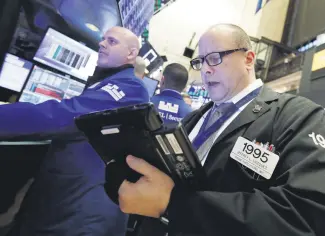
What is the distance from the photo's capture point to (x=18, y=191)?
2.04 metres

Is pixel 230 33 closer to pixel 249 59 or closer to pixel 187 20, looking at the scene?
pixel 249 59

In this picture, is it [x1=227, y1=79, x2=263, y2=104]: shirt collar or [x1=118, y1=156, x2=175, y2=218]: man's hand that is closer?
[x1=118, y1=156, x2=175, y2=218]: man's hand

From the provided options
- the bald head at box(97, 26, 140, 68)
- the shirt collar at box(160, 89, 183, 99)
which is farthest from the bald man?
the shirt collar at box(160, 89, 183, 99)

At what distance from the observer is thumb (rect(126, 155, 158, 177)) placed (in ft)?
2.27

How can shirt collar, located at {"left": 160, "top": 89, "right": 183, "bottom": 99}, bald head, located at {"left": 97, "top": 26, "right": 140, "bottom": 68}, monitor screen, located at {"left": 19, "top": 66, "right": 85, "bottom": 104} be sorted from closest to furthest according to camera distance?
bald head, located at {"left": 97, "top": 26, "right": 140, "bottom": 68} → monitor screen, located at {"left": 19, "top": 66, "right": 85, "bottom": 104} → shirt collar, located at {"left": 160, "top": 89, "right": 183, "bottom": 99}

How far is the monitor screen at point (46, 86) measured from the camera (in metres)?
2.33

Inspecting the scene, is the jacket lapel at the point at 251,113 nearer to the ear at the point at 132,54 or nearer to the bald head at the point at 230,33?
the bald head at the point at 230,33

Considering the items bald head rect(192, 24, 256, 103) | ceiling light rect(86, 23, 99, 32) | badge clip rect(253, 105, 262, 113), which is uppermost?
ceiling light rect(86, 23, 99, 32)

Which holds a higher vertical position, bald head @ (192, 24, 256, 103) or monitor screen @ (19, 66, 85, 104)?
bald head @ (192, 24, 256, 103)

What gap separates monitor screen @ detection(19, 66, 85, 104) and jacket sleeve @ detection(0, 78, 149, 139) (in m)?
1.22

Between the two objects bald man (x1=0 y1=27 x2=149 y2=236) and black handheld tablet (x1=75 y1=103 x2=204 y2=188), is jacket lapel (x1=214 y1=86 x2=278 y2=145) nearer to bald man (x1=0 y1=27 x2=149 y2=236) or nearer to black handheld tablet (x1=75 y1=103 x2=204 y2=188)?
black handheld tablet (x1=75 y1=103 x2=204 y2=188)

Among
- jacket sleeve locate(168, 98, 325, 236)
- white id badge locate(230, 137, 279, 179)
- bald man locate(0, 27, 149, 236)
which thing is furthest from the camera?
bald man locate(0, 27, 149, 236)

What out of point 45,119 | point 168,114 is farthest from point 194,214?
point 168,114

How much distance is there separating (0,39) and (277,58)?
7.01 m
